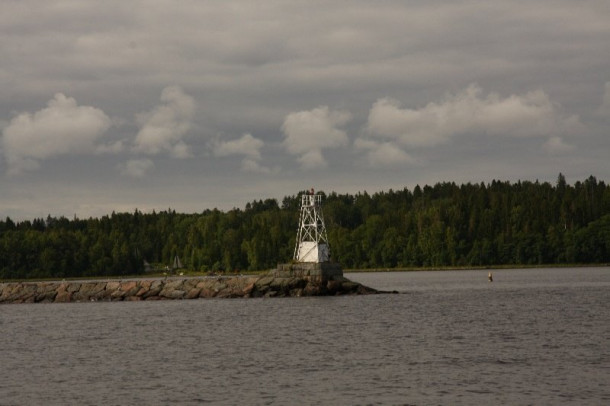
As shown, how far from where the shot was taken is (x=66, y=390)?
39500mm

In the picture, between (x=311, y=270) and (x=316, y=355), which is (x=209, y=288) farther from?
(x=316, y=355)

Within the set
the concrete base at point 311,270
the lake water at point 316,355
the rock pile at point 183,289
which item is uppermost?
the concrete base at point 311,270

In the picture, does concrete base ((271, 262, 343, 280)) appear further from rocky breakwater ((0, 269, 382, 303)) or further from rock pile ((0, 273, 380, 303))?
rock pile ((0, 273, 380, 303))

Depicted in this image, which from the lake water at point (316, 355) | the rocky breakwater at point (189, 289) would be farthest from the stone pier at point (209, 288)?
the lake water at point (316, 355)

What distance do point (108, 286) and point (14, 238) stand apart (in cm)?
10159

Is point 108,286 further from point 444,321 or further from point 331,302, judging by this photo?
point 444,321

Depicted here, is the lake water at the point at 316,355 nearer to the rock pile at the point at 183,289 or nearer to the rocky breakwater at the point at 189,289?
the rocky breakwater at the point at 189,289

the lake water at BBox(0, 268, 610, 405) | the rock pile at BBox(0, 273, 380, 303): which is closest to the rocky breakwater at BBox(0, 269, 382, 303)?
the rock pile at BBox(0, 273, 380, 303)

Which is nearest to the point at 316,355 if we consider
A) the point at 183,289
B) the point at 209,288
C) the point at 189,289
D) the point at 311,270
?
the point at 311,270

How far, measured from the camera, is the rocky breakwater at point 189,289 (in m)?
92.1

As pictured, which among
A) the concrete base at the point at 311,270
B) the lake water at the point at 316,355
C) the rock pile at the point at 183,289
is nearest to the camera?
the lake water at the point at 316,355

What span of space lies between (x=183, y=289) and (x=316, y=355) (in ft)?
175

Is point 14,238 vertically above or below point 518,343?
above

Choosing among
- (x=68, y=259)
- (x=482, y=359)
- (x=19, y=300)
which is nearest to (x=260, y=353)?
(x=482, y=359)
